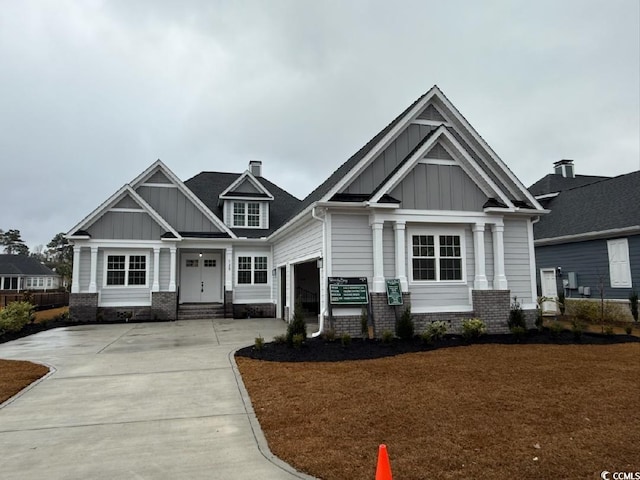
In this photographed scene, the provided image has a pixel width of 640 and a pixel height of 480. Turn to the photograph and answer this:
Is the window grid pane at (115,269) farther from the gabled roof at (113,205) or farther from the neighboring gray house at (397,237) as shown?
the gabled roof at (113,205)

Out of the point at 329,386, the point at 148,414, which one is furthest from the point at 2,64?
the point at 329,386

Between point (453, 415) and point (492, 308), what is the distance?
7.55 metres

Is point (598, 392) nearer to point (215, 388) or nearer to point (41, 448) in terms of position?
point (215, 388)

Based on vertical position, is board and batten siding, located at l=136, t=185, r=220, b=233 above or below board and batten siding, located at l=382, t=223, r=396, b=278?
above

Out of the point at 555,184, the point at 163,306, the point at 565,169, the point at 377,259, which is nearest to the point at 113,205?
the point at 163,306

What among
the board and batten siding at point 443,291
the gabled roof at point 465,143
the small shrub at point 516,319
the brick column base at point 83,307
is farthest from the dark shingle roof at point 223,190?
the small shrub at point 516,319

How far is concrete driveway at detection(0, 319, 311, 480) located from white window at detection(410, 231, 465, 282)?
5767mm

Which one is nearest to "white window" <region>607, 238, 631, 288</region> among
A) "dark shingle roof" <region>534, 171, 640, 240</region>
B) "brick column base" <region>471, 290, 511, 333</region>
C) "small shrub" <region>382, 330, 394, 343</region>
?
"dark shingle roof" <region>534, 171, 640, 240</region>

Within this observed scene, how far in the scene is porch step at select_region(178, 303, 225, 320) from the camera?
59.1ft

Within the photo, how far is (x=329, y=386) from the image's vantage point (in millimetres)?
6480

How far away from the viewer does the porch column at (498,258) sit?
1205cm

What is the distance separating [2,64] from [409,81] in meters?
16.1
